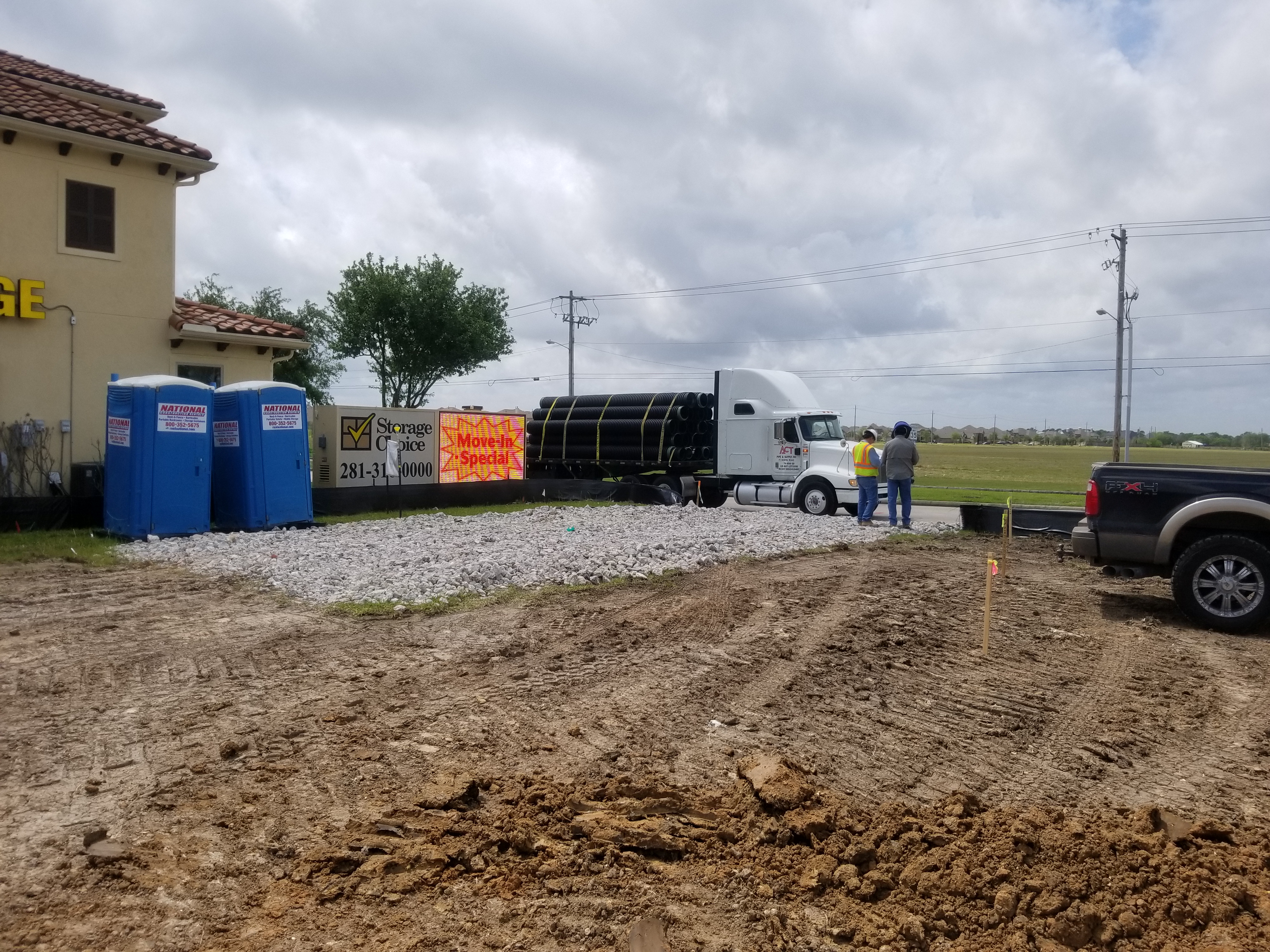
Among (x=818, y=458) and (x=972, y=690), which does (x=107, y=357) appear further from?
(x=972, y=690)

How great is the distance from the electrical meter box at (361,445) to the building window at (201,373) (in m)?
2.25

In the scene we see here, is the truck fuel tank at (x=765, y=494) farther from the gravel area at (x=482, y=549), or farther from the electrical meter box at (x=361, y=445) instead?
the electrical meter box at (x=361, y=445)

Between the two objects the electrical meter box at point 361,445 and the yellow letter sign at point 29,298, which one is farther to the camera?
the electrical meter box at point 361,445

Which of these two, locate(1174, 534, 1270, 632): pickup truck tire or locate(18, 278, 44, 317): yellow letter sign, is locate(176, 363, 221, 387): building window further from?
locate(1174, 534, 1270, 632): pickup truck tire

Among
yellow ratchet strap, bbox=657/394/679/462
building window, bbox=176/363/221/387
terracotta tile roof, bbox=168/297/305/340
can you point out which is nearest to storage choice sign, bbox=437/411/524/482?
yellow ratchet strap, bbox=657/394/679/462

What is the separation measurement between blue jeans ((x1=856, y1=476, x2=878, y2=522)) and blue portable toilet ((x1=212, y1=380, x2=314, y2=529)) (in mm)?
10616

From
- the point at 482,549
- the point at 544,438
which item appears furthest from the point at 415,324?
the point at 482,549

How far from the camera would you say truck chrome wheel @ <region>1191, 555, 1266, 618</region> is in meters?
9.00

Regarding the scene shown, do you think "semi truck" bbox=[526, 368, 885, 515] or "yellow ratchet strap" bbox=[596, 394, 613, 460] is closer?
"semi truck" bbox=[526, 368, 885, 515]

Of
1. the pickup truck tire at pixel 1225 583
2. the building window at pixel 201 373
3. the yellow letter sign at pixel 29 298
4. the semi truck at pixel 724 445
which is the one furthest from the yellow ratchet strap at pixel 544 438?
the pickup truck tire at pixel 1225 583

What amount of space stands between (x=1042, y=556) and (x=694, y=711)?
10014 millimetres

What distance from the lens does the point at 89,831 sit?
4211 millimetres

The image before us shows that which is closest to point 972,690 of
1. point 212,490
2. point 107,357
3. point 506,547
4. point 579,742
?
point 579,742

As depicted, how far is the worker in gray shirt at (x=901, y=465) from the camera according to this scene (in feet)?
60.6
